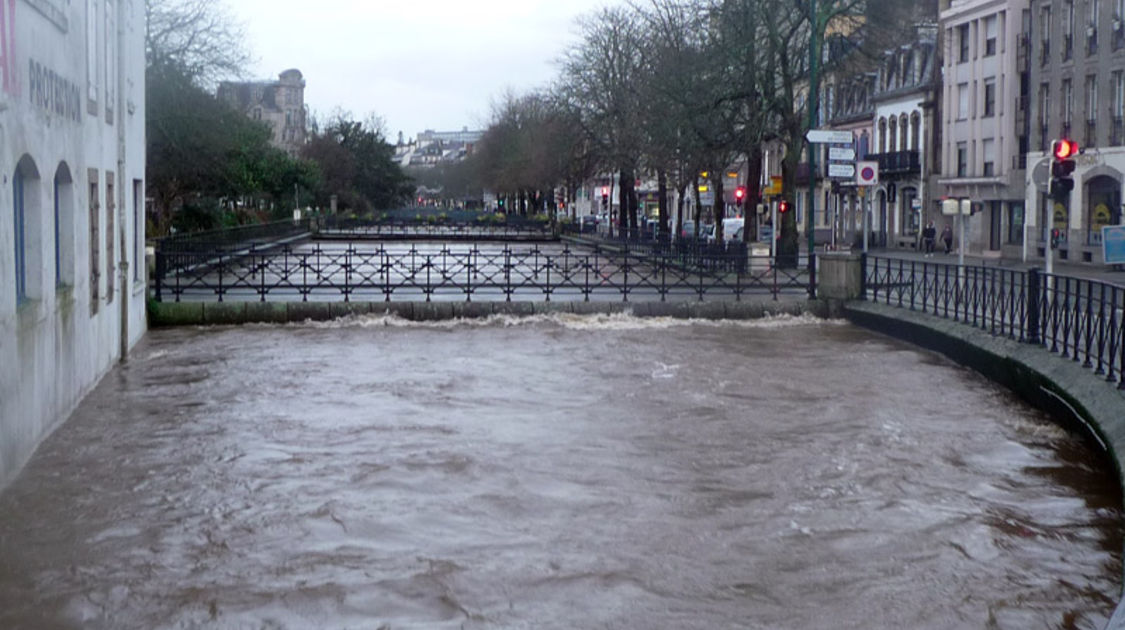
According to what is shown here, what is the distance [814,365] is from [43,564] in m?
13.9

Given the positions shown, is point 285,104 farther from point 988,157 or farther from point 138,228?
point 138,228

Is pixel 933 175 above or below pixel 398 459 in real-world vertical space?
above

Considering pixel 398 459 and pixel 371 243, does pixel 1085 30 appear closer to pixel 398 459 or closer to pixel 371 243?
pixel 371 243

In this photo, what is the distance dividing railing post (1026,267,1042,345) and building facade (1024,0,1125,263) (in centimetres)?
2934

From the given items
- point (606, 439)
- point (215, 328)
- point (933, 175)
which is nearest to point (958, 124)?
point (933, 175)

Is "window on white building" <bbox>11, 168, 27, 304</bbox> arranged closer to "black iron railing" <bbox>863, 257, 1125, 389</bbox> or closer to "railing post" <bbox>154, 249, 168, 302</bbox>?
"black iron railing" <bbox>863, 257, 1125, 389</bbox>

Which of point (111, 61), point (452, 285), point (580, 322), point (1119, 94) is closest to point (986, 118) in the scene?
point (1119, 94)

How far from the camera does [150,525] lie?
11.7 m

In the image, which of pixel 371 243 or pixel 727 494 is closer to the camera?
pixel 727 494

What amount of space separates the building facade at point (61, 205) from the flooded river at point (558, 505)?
0.67 meters

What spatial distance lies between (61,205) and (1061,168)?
39.8 feet

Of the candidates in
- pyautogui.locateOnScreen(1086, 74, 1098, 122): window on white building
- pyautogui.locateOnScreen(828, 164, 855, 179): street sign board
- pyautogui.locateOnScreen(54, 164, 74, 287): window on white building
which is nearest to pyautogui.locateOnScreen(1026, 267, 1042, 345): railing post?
pyautogui.locateOnScreen(54, 164, 74, 287): window on white building

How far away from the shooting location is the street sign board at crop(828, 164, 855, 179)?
31.2m

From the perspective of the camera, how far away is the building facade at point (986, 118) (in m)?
57.0
